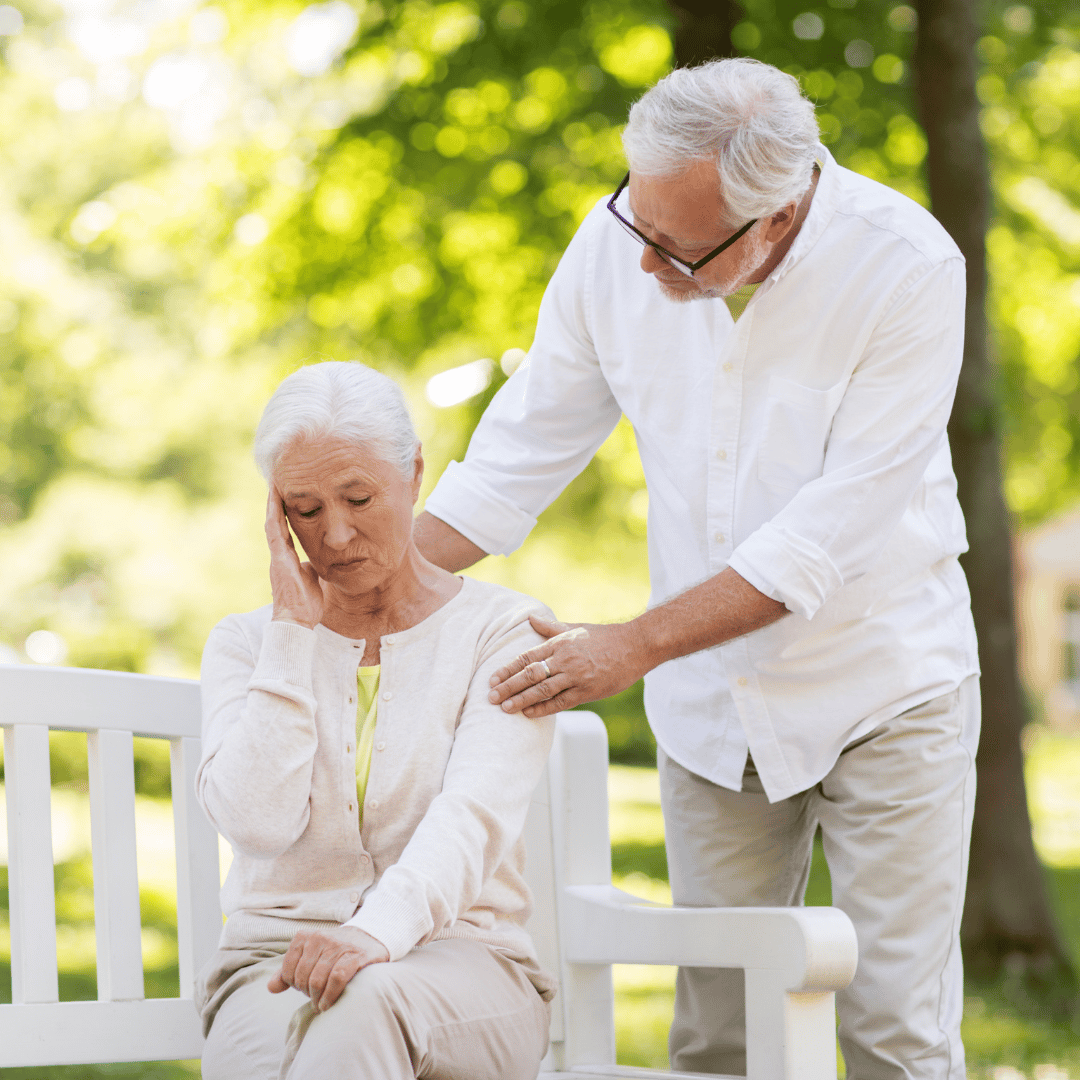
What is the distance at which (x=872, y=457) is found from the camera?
2600 millimetres

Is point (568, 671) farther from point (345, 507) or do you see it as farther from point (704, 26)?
point (704, 26)

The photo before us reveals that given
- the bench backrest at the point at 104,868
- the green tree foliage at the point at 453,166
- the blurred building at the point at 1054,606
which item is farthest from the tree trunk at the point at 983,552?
the blurred building at the point at 1054,606

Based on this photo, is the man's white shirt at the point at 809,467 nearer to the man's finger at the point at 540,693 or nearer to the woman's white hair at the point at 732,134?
the woman's white hair at the point at 732,134

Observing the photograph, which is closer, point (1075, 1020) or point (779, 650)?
point (779, 650)

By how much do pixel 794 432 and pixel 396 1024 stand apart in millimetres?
1293

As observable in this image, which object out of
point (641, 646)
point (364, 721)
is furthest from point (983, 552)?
point (364, 721)

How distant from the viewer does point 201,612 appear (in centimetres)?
1870

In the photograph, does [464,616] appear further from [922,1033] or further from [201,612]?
[201,612]

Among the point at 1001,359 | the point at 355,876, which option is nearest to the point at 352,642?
the point at 355,876

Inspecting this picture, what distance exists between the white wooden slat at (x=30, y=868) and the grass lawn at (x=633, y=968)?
2.90 metres

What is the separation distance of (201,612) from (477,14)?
41.5ft

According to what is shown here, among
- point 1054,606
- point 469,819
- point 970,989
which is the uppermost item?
point 1054,606

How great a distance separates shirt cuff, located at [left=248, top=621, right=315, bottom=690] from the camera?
238 centimetres

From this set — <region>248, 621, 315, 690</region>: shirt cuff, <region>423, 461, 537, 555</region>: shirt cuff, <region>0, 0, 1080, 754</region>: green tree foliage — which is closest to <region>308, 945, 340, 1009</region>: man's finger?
<region>248, 621, 315, 690</region>: shirt cuff
